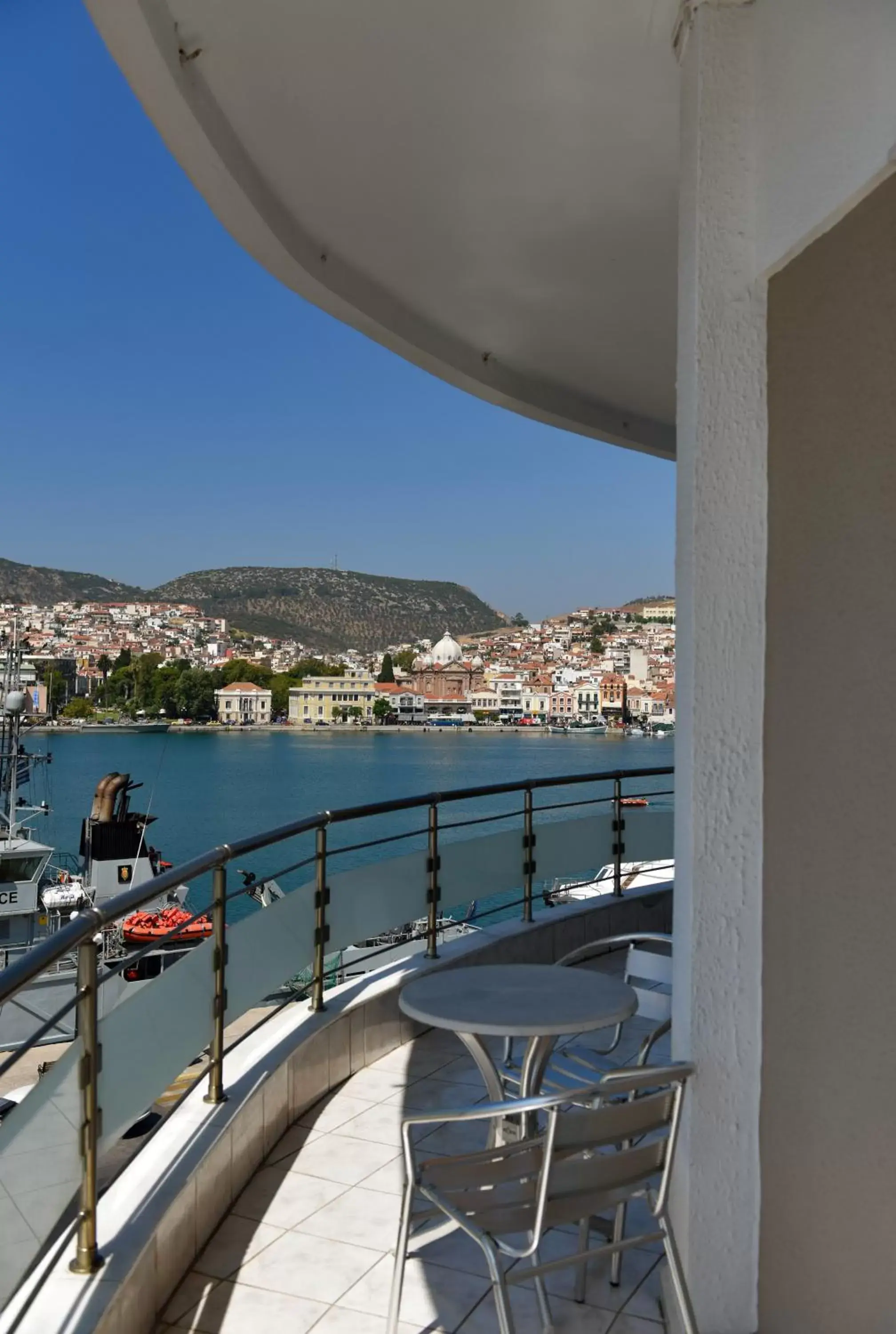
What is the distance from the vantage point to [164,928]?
15.1 metres

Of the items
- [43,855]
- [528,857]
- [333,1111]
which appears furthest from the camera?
[43,855]

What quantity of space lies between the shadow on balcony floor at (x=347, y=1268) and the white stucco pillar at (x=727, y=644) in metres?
0.44

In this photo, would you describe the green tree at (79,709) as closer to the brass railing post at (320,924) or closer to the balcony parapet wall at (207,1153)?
the balcony parapet wall at (207,1153)

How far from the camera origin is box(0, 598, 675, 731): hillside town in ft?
282

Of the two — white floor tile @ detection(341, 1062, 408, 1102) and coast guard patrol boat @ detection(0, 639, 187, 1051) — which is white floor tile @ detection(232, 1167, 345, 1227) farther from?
coast guard patrol boat @ detection(0, 639, 187, 1051)

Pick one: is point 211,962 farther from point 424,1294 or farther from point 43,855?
point 43,855

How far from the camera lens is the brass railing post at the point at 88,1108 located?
196 cm

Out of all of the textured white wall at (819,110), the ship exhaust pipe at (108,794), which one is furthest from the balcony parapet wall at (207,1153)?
the ship exhaust pipe at (108,794)

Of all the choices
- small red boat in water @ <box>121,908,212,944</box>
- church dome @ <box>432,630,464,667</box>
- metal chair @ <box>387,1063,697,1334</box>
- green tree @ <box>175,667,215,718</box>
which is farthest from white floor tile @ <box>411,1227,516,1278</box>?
church dome @ <box>432,630,464,667</box>

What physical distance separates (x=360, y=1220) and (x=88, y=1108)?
105cm

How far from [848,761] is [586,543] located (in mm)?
71715

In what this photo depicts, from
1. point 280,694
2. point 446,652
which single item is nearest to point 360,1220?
point 280,694

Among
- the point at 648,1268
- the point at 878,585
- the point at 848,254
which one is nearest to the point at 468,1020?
the point at 648,1268

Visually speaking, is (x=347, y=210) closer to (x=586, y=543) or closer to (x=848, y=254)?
(x=848, y=254)
